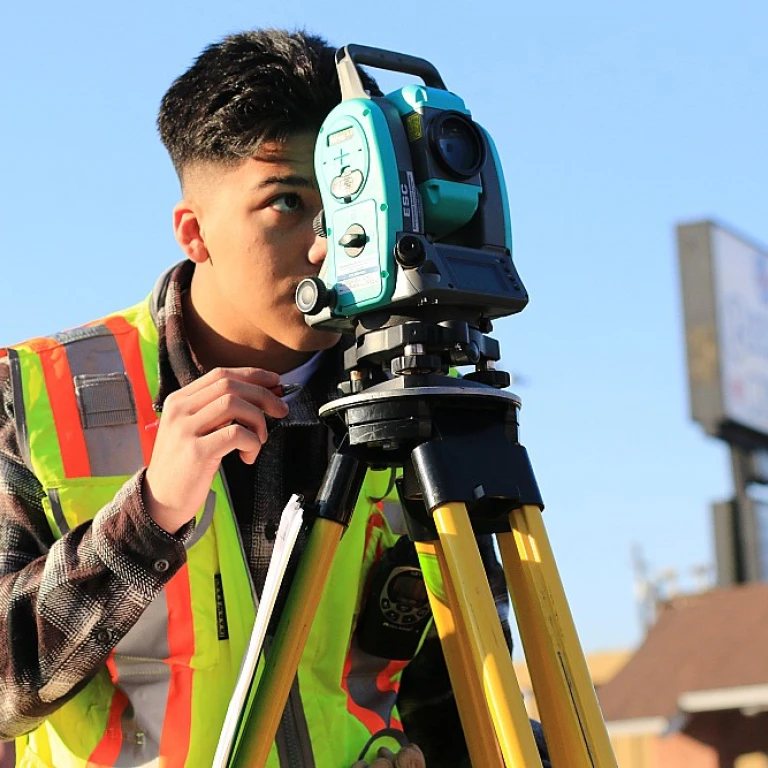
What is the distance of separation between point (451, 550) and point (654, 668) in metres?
11.1

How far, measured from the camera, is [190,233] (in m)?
2.45

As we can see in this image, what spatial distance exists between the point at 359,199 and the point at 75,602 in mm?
712

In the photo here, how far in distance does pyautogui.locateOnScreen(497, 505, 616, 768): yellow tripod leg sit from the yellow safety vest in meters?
0.55

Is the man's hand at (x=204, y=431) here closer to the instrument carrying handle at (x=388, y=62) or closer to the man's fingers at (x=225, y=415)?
the man's fingers at (x=225, y=415)

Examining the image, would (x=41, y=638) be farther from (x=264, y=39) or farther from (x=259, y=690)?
(x=264, y=39)

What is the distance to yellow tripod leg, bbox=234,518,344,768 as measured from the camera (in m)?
1.71

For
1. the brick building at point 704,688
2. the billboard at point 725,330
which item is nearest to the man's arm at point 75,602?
the brick building at point 704,688

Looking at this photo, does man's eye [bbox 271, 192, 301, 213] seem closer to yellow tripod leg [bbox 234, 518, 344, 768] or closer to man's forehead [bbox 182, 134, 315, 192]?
man's forehead [bbox 182, 134, 315, 192]

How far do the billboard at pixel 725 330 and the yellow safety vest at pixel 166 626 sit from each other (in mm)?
12953

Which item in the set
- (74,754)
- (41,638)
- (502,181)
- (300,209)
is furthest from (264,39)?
(74,754)

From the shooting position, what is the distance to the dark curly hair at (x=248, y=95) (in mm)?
2303

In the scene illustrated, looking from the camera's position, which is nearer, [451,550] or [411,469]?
[451,550]

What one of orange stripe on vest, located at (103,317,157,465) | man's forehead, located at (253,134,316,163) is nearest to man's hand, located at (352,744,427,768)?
orange stripe on vest, located at (103,317,157,465)

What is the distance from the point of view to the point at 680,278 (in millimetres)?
15312
